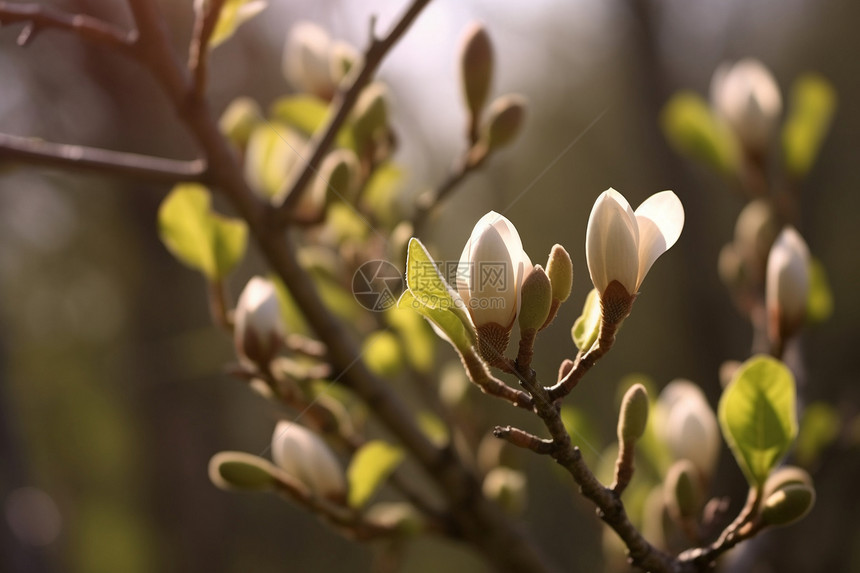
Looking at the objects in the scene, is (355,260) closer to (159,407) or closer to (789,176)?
(789,176)

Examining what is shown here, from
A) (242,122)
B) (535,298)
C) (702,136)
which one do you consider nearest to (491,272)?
(535,298)

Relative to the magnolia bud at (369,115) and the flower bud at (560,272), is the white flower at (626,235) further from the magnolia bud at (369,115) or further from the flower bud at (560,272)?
the magnolia bud at (369,115)

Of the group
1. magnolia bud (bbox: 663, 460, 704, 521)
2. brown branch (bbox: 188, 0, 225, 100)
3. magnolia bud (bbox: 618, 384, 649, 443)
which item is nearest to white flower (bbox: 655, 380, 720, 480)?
magnolia bud (bbox: 663, 460, 704, 521)

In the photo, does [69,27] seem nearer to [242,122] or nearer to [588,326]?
[242,122]

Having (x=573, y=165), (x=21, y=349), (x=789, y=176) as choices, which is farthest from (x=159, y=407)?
(x=789, y=176)

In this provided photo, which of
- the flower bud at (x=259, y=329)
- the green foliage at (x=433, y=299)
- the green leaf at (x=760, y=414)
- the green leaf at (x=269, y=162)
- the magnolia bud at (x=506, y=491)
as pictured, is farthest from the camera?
the green leaf at (x=269, y=162)

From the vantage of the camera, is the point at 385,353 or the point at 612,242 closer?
the point at 612,242

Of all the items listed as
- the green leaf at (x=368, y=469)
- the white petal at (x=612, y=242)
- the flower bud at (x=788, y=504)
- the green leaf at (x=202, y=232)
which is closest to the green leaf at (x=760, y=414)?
the flower bud at (x=788, y=504)
